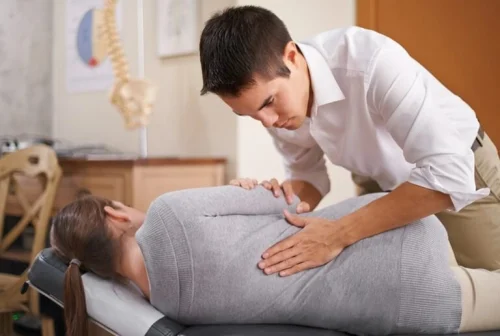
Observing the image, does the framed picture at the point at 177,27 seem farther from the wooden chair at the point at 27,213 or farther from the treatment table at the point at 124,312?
the treatment table at the point at 124,312

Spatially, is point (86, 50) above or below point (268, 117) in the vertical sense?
above

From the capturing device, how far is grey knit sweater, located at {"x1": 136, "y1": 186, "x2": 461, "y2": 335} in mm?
1049

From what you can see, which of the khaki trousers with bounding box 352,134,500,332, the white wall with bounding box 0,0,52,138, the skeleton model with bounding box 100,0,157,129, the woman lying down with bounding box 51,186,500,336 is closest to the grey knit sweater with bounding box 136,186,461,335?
the woman lying down with bounding box 51,186,500,336

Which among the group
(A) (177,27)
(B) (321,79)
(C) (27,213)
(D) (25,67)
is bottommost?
(C) (27,213)

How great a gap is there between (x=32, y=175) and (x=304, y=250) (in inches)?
67.0

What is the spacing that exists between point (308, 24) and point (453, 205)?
1564mm

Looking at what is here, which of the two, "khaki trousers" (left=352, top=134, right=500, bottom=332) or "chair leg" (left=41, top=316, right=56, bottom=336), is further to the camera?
"chair leg" (left=41, top=316, right=56, bottom=336)

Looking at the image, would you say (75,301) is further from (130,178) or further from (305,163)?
(130,178)

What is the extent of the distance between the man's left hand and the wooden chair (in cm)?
145

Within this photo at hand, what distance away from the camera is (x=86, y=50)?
3.50 meters

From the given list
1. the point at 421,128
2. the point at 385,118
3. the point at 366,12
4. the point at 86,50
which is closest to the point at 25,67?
the point at 86,50

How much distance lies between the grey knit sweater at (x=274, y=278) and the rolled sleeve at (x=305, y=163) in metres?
0.54

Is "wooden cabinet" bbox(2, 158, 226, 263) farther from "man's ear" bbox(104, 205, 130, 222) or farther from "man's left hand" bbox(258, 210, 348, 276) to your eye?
"man's left hand" bbox(258, 210, 348, 276)

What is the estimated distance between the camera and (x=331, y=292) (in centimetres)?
110
